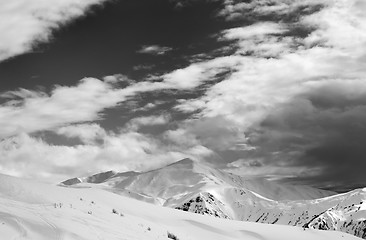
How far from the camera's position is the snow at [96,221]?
45.0 ft

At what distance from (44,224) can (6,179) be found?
7267mm

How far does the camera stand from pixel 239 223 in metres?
27.4

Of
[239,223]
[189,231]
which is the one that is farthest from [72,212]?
[239,223]

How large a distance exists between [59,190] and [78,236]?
9.40m

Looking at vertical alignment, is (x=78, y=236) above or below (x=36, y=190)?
below

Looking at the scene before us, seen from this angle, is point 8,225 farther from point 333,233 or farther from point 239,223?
point 333,233

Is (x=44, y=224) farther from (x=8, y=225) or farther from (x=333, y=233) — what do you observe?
(x=333, y=233)

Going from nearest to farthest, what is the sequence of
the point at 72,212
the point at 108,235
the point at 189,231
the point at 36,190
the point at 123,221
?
the point at 108,235 < the point at 72,212 < the point at 123,221 < the point at 36,190 < the point at 189,231

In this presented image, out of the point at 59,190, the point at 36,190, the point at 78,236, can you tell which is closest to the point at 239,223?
the point at 59,190

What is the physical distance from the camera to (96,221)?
54.1 ft

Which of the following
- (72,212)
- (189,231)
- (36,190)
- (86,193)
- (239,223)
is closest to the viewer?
(72,212)

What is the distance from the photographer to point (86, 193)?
24.4 meters

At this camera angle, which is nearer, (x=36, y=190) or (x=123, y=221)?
Result: (x=123, y=221)

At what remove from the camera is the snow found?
13.7 m
